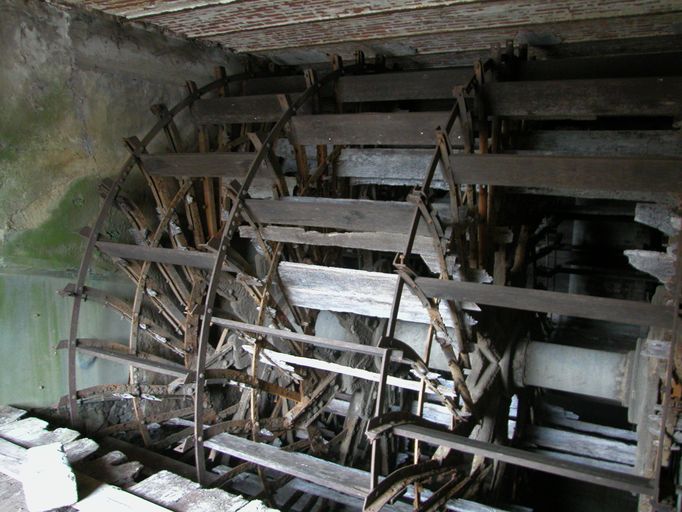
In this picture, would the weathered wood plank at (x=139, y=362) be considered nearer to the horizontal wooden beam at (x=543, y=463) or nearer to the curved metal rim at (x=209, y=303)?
the curved metal rim at (x=209, y=303)

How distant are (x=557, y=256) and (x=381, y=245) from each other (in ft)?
14.5

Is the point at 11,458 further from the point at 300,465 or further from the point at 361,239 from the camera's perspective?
the point at 361,239

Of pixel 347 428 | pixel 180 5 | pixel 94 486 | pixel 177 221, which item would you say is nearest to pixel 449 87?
pixel 180 5

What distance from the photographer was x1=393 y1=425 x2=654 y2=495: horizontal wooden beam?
2486 mm

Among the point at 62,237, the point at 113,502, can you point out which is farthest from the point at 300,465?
the point at 62,237

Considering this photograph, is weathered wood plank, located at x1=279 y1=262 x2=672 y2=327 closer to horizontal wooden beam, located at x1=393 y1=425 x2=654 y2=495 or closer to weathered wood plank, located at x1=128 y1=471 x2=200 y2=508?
horizontal wooden beam, located at x1=393 y1=425 x2=654 y2=495

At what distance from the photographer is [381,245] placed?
137 inches

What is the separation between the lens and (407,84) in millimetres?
4082

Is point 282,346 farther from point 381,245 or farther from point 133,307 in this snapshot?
point 381,245

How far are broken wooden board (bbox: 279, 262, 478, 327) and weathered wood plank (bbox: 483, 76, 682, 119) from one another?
46.8 inches

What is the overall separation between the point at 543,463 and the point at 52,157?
3.33 metres

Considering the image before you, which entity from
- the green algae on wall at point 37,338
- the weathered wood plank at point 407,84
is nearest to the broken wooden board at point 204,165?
the weathered wood plank at point 407,84

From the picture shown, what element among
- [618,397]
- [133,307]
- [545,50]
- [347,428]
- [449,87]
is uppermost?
[545,50]

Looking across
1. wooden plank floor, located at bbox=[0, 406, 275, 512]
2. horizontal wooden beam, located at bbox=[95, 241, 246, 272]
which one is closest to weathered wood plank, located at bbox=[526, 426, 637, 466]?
wooden plank floor, located at bbox=[0, 406, 275, 512]
